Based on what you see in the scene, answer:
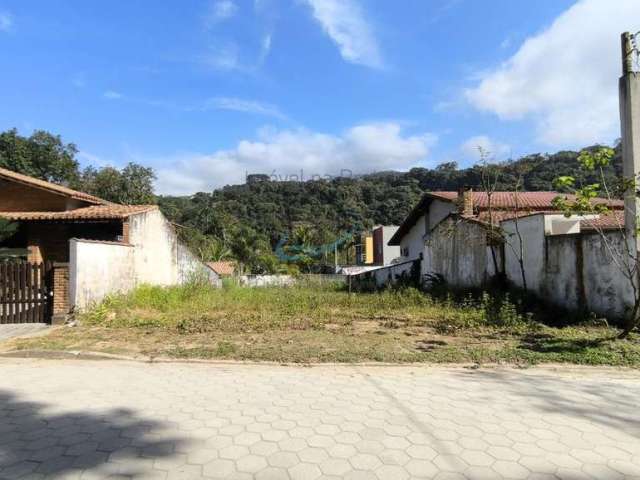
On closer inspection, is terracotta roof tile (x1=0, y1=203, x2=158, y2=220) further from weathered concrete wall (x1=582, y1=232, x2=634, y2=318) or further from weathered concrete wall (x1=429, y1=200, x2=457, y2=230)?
weathered concrete wall (x1=429, y1=200, x2=457, y2=230)

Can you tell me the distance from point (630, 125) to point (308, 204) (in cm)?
5737

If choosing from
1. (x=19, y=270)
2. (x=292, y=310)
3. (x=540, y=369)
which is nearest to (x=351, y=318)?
(x=292, y=310)

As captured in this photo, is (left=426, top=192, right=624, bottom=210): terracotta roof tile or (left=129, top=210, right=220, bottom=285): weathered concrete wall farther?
(left=426, top=192, right=624, bottom=210): terracotta roof tile

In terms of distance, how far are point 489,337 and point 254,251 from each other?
3862 centimetres

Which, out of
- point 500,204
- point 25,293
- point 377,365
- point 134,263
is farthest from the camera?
point 500,204

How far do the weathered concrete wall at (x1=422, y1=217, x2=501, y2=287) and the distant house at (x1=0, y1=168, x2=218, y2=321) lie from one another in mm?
10702

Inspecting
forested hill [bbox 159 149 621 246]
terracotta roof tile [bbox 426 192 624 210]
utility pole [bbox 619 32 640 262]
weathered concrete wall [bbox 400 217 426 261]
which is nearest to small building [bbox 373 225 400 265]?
forested hill [bbox 159 149 621 246]

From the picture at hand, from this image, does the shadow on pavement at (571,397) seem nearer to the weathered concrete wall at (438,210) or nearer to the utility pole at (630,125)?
the utility pole at (630,125)

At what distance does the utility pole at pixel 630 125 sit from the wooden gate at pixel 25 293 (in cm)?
1249

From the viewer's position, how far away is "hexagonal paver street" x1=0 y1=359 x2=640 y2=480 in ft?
10.4

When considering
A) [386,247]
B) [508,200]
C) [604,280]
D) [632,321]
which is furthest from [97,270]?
[386,247]

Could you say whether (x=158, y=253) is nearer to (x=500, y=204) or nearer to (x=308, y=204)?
(x=500, y=204)

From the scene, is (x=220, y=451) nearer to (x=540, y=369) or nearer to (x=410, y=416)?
(x=410, y=416)

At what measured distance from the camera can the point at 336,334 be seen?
8.37 m
